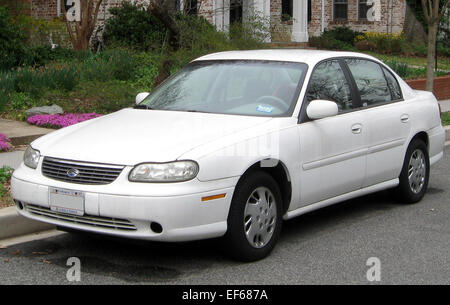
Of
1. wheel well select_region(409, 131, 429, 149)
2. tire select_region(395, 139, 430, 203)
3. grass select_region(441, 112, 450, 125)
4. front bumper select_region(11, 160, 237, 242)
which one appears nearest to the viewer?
front bumper select_region(11, 160, 237, 242)

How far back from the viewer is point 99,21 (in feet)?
75.2

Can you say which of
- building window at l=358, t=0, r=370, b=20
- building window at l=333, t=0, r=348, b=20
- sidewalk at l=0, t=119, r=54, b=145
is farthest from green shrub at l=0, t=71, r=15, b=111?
building window at l=333, t=0, r=348, b=20

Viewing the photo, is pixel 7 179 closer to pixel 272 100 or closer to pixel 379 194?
pixel 272 100

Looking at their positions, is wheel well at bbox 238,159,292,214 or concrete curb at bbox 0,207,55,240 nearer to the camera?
wheel well at bbox 238,159,292,214

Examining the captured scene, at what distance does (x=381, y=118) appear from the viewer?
23.9 feet

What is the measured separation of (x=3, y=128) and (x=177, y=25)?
16.4 ft

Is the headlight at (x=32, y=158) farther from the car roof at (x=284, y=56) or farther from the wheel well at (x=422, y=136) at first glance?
the wheel well at (x=422, y=136)

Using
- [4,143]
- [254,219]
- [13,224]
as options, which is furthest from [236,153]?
[4,143]

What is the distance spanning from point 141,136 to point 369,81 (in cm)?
280

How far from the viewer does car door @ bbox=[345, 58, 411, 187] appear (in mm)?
7145

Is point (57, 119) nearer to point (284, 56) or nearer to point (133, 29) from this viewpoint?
point (284, 56)

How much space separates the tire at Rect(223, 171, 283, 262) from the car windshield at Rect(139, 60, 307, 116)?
2.50 ft

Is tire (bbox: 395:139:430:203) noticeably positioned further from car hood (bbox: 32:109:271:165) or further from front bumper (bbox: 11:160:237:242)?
front bumper (bbox: 11:160:237:242)

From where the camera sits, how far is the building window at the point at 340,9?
1291 inches
